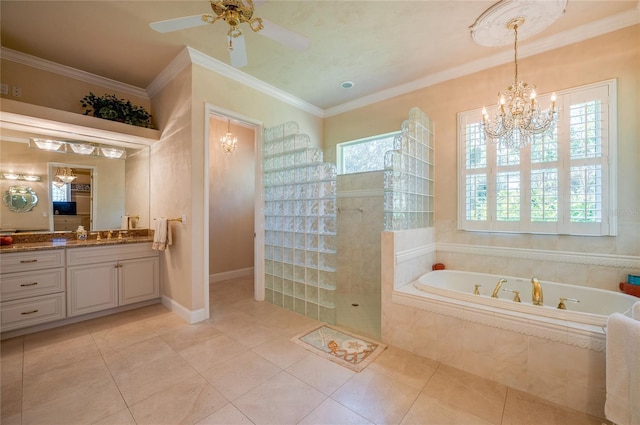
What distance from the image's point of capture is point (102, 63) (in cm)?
279

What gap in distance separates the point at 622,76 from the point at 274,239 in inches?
147

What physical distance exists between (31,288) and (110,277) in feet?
1.93

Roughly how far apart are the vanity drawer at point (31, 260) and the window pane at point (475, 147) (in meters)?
4.52

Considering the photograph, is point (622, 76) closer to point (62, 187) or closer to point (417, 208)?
point (417, 208)

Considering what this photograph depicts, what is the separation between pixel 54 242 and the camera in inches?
108

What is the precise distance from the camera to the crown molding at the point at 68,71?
8.41 ft

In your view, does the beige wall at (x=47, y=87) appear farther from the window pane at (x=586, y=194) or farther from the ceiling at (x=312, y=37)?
the window pane at (x=586, y=194)

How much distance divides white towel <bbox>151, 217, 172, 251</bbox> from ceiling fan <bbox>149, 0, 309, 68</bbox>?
2028 mm

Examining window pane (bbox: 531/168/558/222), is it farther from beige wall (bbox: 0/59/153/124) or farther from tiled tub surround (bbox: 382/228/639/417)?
beige wall (bbox: 0/59/153/124)

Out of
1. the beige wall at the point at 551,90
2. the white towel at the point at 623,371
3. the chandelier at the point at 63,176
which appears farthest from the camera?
the chandelier at the point at 63,176

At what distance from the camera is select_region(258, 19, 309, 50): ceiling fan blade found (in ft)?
Answer: 5.16

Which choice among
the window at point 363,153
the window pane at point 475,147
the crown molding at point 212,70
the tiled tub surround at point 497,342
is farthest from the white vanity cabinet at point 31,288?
the window pane at point 475,147

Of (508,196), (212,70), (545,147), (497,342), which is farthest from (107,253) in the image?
(545,147)

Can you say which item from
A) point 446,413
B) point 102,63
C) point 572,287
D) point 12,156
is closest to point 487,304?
point 446,413
